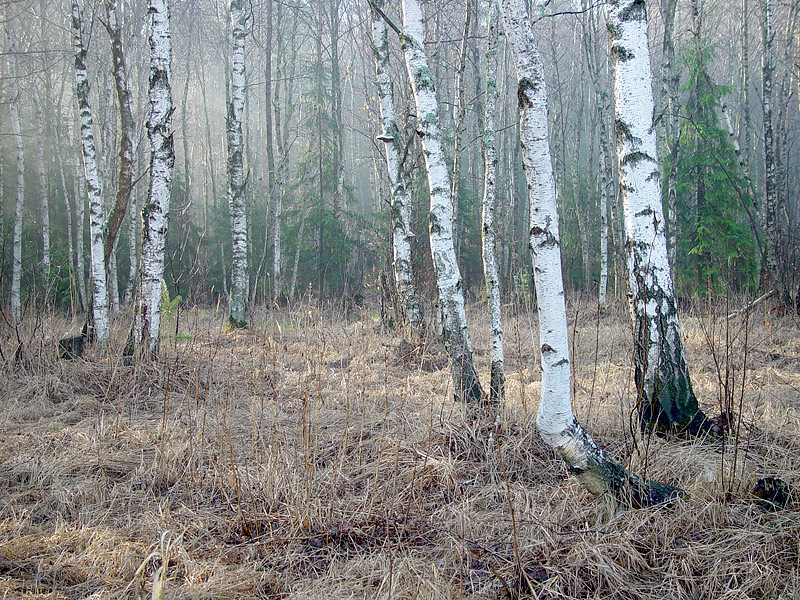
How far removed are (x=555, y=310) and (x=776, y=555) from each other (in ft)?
4.79

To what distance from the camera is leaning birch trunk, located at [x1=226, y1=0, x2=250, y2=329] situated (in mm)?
8812

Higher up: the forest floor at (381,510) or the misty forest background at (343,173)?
the misty forest background at (343,173)

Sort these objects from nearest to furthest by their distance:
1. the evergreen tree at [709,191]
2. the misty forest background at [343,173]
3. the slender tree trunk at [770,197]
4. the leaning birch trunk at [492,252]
Answer: 1. the leaning birch trunk at [492,252]
2. the slender tree trunk at [770,197]
3. the misty forest background at [343,173]
4. the evergreen tree at [709,191]

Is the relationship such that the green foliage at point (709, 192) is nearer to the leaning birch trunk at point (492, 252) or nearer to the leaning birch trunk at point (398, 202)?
the leaning birch trunk at point (398, 202)

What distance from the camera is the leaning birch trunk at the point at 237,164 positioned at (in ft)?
28.9

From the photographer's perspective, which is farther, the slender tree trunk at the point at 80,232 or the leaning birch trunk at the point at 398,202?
the slender tree trunk at the point at 80,232

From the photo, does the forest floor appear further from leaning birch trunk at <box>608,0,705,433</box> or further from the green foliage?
the green foliage

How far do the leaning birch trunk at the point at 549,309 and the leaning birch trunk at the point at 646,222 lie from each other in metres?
0.90

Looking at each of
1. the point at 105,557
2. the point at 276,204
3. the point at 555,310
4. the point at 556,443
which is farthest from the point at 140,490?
the point at 276,204

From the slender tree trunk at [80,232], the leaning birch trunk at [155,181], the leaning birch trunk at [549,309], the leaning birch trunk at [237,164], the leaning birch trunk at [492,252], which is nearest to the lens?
the leaning birch trunk at [549,309]

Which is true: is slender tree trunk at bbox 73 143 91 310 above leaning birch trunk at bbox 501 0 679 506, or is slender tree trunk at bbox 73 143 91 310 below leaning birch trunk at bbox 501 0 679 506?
above

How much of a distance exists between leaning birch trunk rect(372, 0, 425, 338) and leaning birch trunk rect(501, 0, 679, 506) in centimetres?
449

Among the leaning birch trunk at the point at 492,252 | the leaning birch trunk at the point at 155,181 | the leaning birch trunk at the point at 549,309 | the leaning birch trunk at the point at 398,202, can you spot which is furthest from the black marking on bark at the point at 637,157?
the leaning birch trunk at the point at 155,181

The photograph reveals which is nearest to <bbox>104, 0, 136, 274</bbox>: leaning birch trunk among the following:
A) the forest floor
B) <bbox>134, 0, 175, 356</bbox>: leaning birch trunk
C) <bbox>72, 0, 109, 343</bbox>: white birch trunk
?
<bbox>72, 0, 109, 343</bbox>: white birch trunk
